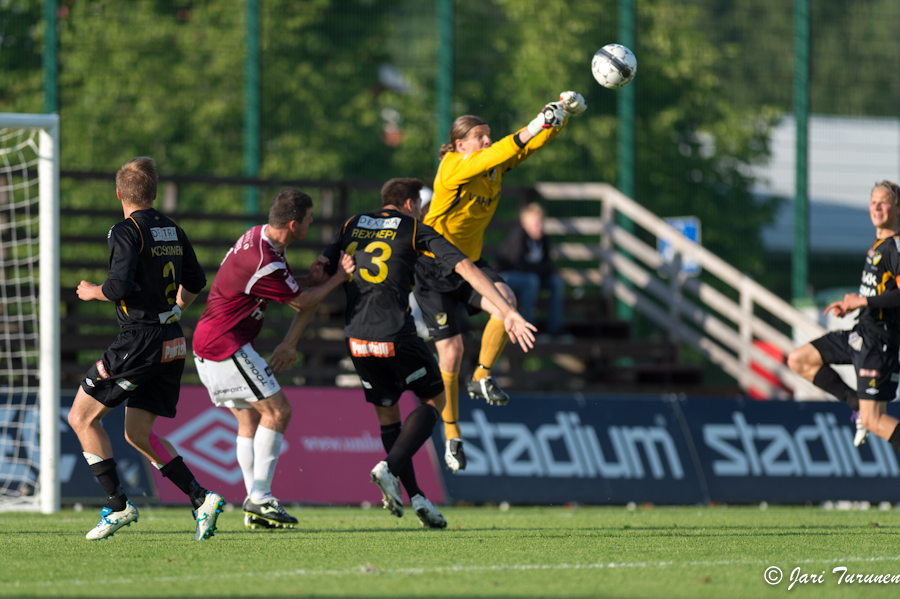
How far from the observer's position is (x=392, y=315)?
723cm

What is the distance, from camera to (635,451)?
11336 mm

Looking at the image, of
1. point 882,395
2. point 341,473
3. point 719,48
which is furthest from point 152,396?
point 719,48

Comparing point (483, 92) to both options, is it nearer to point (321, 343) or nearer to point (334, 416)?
point (321, 343)

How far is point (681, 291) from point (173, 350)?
980 centimetres

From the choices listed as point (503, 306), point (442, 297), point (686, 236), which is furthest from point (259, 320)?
point (686, 236)

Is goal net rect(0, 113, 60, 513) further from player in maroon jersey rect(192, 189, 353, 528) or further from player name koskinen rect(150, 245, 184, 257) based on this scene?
player name koskinen rect(150, 245, 184, 257)

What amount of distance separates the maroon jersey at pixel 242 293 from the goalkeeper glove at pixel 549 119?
6.38ft

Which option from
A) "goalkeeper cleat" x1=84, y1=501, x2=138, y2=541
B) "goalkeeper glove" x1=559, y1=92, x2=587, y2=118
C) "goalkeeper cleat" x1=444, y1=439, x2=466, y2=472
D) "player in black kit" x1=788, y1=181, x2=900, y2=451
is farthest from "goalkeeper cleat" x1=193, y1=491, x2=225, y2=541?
"player in black kit" x1=788, y1=181, x2=900, y2=451

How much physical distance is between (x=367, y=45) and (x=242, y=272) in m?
9.06

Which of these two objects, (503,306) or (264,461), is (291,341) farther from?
(503,306)

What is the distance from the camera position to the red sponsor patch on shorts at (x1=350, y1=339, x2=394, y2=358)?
7.19 m

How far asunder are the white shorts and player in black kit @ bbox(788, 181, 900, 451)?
4.46 m

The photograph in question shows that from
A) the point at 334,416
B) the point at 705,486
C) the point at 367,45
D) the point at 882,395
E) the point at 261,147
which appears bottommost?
the point at 705,486

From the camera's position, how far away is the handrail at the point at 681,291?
14039 mm
